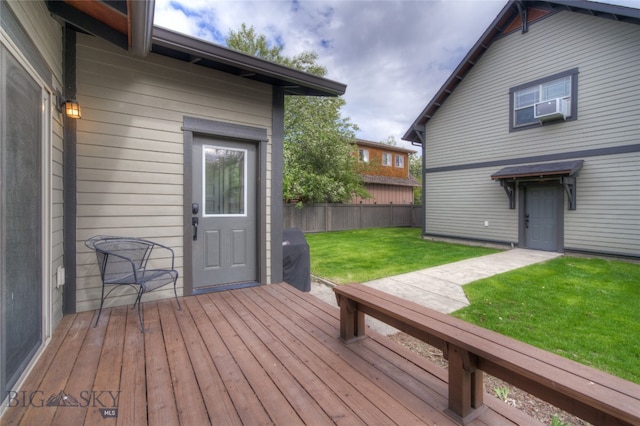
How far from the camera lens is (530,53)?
309 inches

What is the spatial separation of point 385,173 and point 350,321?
17.1 metres

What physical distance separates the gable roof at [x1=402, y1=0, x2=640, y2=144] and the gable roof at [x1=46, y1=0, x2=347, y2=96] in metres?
6.89

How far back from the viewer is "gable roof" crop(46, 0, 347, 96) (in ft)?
6.85

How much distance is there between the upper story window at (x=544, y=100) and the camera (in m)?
7.05

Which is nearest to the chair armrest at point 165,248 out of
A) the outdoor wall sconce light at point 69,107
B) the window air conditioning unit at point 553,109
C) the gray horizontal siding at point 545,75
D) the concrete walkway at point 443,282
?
the outdoor wall sconce light at point 69,107

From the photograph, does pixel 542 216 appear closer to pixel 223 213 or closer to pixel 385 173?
pixel 223 213

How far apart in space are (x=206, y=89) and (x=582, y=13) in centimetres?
896

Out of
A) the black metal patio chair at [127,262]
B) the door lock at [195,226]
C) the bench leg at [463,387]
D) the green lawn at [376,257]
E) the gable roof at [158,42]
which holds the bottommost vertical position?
the green lawn at [376,257]

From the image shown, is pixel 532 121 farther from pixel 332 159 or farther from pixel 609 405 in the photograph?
pixel 609 405

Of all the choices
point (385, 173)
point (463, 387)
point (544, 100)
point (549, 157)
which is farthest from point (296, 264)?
point (385, 173)

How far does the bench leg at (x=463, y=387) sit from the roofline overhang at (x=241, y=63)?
3.28 m

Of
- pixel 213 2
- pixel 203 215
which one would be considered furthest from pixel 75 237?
pixel 213 2

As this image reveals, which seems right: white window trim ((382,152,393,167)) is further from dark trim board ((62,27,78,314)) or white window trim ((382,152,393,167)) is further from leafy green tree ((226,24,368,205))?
dark trim board ((62,27,78,314))

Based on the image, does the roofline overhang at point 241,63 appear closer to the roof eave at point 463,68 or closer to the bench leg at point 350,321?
the bench leg at point 350,321
